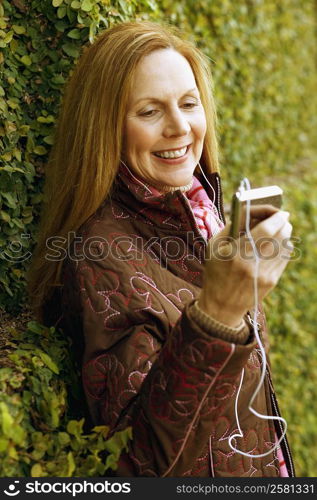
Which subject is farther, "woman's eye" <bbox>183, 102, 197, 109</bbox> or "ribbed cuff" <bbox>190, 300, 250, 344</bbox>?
"woman's eye" <bbox>183, 102, 197, 109</bbox>

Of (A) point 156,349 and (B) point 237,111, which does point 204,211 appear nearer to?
(A) point 156,349

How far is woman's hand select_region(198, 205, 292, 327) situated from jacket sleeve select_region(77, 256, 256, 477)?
2.6 inches

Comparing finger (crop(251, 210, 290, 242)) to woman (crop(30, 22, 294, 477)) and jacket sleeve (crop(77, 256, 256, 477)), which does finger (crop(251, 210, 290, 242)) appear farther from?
jacket sleeve (crop(77, 256, 256, 477))

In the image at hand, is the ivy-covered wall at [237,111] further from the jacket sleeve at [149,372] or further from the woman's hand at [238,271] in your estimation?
the woman's hand at [238,271]

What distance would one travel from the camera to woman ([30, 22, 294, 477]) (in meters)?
1.54

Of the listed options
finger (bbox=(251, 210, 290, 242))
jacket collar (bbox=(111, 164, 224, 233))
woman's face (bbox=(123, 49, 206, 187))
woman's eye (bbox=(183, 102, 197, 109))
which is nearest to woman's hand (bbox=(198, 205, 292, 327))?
finger (bbox=(251, 210, 290, 242))

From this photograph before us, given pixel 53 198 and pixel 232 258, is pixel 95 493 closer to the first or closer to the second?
pixel 232 258

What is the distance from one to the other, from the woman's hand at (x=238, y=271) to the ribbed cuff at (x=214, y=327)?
Answer: 0.01 m

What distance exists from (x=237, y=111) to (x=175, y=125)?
248 centimetres

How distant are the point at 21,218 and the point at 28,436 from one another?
91cm

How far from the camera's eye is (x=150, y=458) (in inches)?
63.7

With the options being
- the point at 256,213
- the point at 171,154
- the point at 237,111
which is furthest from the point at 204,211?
the point at 237,111

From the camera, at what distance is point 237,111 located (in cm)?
437

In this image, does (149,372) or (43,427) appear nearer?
(149,372)
